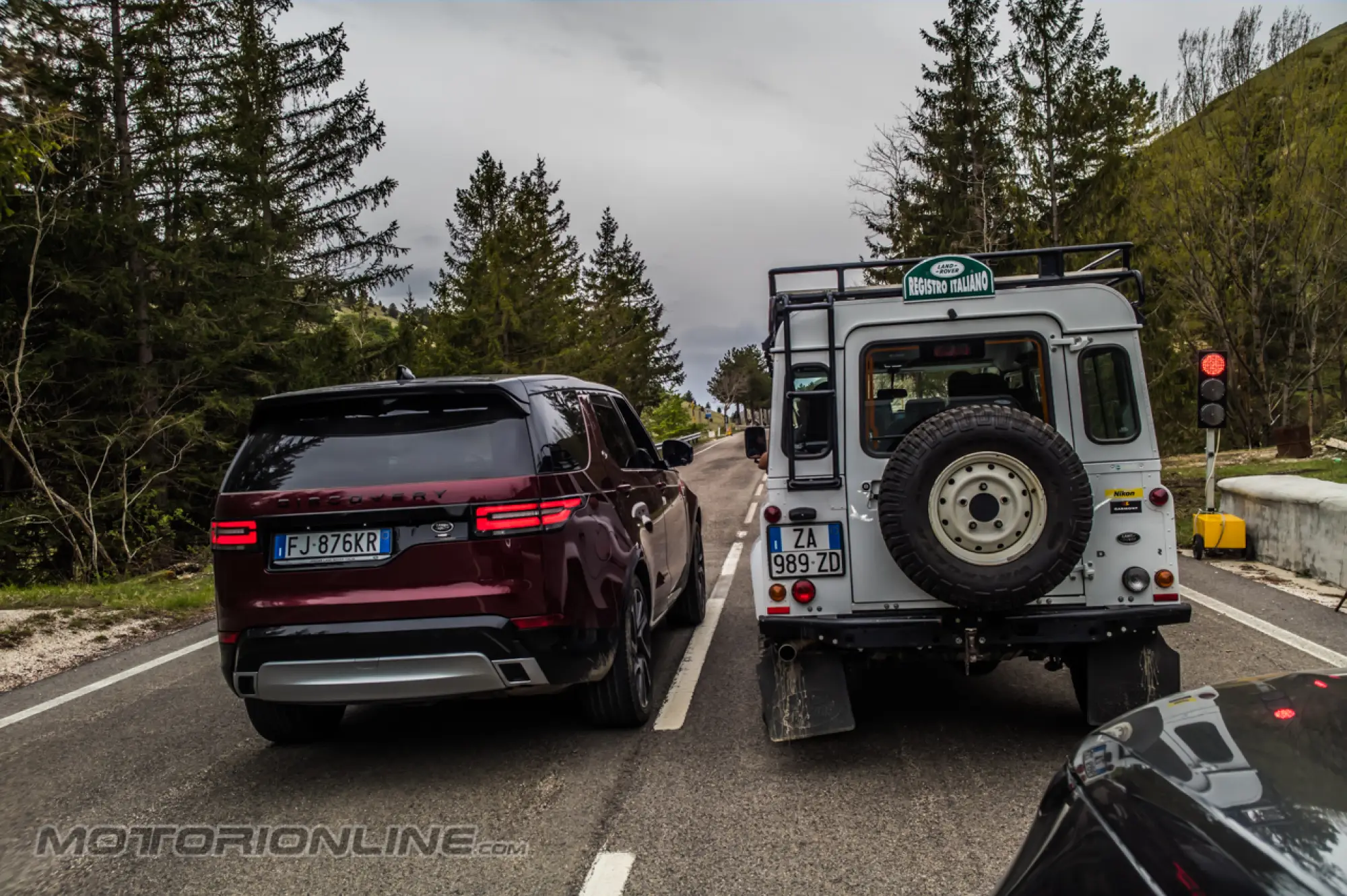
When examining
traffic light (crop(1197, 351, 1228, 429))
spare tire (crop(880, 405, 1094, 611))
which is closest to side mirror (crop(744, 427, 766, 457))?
spare tire (crop(880, 405, 1094, 611))

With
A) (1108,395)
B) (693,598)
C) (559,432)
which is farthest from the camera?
(693,598)

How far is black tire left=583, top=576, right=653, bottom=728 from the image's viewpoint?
4.76m

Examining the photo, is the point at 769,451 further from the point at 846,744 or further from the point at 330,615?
the point at 330,615

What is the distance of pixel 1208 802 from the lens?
68.8 inches

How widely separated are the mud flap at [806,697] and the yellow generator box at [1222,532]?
304 inches

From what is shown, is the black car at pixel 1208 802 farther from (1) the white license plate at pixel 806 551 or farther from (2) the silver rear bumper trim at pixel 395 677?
(2) the silver rear bumper trim at pixel 395 677

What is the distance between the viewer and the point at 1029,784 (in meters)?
3.99

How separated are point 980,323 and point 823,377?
0.81 m

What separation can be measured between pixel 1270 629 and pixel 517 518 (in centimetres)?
571

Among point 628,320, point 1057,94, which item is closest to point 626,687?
point 1057,94

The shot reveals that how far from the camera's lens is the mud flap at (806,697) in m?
4.38

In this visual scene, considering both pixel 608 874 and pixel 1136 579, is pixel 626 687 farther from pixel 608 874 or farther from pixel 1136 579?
pixel 1136 579

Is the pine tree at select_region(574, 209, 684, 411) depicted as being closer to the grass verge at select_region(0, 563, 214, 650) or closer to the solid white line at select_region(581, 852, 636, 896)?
the grass verge at select_region(0, 563, 214, 650)

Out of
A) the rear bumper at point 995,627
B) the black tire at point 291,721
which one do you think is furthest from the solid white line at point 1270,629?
the black tire at point 291,721
